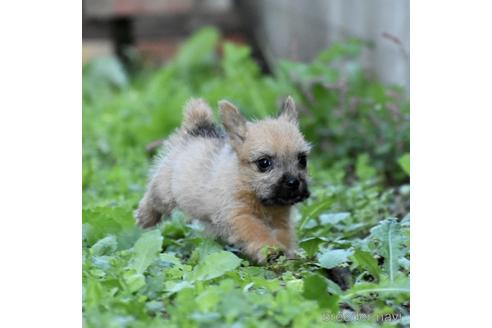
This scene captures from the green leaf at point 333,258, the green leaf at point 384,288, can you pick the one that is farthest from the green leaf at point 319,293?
the green leaf at point 333,258

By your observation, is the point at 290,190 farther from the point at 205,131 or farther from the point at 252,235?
the point at 205,131

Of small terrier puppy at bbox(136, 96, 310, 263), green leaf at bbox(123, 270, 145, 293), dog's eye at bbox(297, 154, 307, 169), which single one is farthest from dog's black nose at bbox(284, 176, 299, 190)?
green leaf at bbox(123, 270, 145, 293)

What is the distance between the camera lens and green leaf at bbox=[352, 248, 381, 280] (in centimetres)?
443

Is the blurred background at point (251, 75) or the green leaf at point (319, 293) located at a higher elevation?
the blurred background at point (251, 75)

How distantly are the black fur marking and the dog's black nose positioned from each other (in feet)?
2.69

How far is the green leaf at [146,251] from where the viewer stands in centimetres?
440

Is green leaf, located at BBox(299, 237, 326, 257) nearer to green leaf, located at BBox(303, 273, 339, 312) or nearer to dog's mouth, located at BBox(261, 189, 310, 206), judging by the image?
dog's mouth, located at BBox(261, 189, 310, 206)

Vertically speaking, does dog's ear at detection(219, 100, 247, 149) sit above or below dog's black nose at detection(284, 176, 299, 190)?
above

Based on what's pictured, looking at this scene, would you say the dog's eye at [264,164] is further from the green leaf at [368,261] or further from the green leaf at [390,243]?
the green leaf at [368,261]

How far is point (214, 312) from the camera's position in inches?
143

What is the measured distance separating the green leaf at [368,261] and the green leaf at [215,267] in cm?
55

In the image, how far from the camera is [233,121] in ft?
→ 17.3

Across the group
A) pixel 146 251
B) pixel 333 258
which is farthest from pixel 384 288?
pixel 146 251
